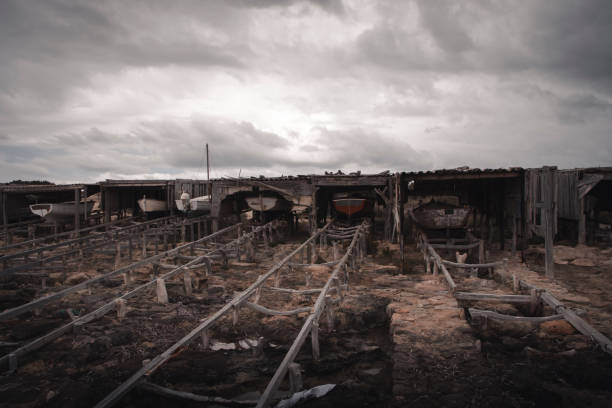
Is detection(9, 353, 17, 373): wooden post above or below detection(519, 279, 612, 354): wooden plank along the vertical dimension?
below

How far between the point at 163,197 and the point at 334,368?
21556mm

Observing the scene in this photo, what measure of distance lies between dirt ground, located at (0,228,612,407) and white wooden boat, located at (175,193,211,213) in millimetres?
9342

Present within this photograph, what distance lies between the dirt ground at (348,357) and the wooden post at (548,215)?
154 cm

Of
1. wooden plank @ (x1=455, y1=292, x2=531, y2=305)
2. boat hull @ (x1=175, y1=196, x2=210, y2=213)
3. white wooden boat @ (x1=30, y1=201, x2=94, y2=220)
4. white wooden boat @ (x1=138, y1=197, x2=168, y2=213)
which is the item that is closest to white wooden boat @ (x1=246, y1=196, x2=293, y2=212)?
boat hull @ (x1=175, y1=196, x2=210, y2=213)

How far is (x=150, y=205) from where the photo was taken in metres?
19.5

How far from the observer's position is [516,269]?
1089 centimetres

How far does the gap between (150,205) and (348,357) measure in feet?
56.7

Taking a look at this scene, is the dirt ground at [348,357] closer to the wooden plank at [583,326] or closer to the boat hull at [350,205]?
the wooden plank at [583,326]

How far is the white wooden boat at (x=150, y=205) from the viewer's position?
19109mm

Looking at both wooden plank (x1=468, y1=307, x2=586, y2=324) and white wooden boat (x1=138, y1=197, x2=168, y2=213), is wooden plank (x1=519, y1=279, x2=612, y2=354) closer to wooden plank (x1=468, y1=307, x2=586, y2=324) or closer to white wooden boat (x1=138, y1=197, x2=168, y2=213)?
wooden plank (x1=468, y1=307, x2=586, y2=324)

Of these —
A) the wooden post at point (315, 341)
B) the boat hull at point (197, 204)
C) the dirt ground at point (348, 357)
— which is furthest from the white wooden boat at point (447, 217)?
the boat hull at point (197, 204)

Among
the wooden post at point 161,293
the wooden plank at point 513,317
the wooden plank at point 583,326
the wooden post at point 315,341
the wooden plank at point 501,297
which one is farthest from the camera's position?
the wooden post at point 161,293

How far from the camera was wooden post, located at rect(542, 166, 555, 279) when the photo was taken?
32.7ft

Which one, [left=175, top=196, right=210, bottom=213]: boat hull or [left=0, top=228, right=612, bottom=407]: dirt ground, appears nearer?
[left=0, top=228, right=612, bottom=407]: dirt ground
